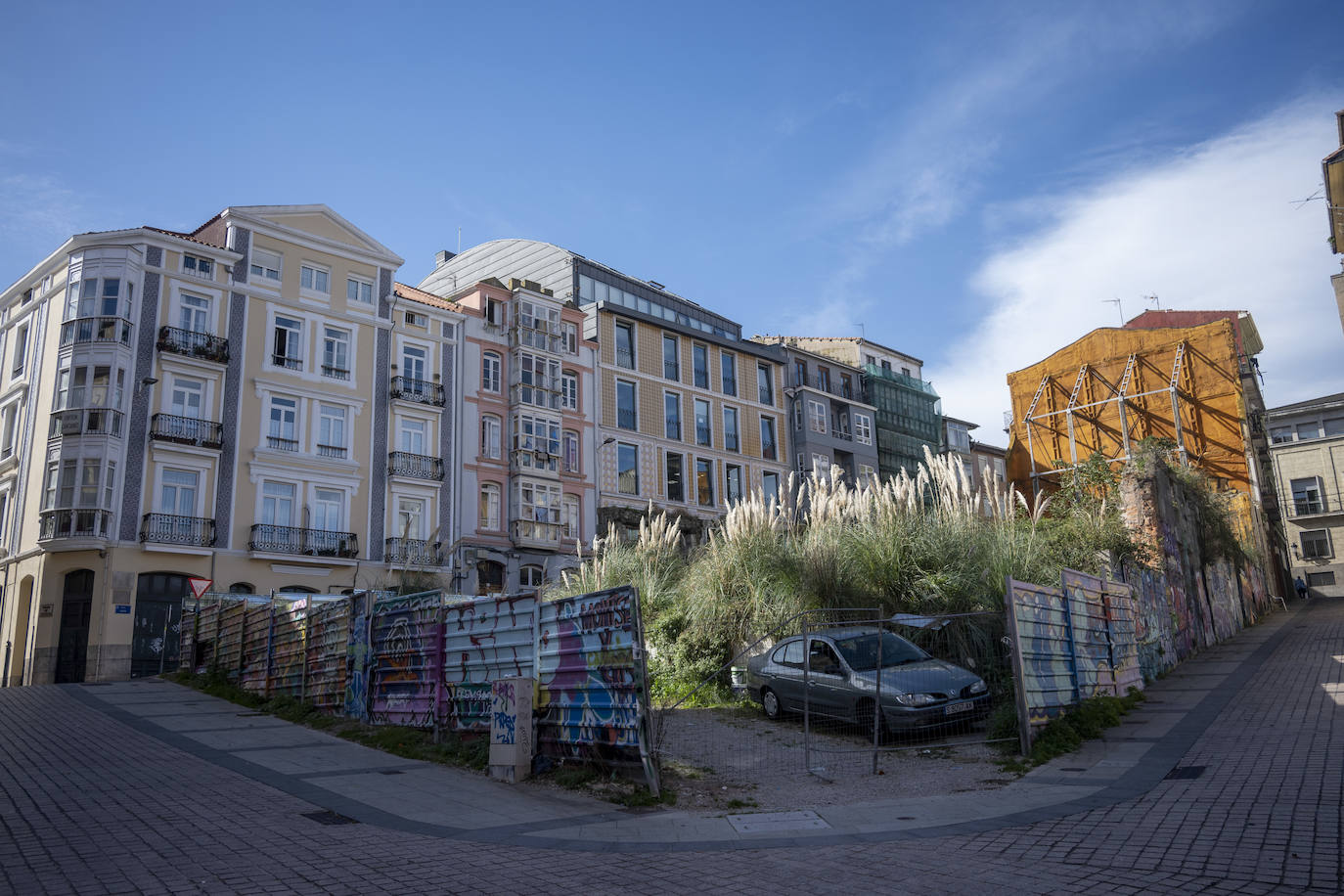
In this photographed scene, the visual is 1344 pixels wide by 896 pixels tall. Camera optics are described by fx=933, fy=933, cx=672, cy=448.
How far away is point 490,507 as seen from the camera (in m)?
36.8

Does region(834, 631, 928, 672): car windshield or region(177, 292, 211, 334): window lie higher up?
region(177, 292, 211, 334): window

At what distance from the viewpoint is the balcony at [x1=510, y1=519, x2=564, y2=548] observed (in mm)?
36219

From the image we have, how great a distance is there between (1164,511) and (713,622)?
32.9ft

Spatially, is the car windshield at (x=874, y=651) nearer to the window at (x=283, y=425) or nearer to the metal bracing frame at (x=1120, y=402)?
the window at (x=283, y=425)

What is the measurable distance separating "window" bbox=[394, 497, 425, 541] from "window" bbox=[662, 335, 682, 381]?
14.5 meters

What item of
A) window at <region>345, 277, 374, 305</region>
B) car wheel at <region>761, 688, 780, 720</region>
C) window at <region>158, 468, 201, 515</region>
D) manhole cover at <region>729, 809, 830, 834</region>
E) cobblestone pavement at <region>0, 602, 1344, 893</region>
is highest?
window at <region>345, 277, 374, 305</region>

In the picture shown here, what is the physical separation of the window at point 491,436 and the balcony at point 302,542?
673 centimetres

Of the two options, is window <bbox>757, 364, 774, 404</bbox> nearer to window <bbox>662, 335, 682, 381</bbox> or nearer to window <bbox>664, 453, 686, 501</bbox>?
window <bbox>662, 335, 682, 381</bbox>

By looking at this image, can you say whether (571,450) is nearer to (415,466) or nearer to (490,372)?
(490,372)

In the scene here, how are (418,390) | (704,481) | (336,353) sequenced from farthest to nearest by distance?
(704,481) → (418,390) → (336,353)

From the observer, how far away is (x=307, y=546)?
31062mm

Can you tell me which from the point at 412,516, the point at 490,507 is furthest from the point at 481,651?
the point at 490,507

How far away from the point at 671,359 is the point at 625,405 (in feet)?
12.9

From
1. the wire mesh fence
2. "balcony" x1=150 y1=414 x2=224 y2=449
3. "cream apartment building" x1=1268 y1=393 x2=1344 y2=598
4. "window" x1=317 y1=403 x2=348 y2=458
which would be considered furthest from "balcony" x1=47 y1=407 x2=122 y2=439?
"cream apartment building" x1=1268 y1=393 x2=1344 y2=598
